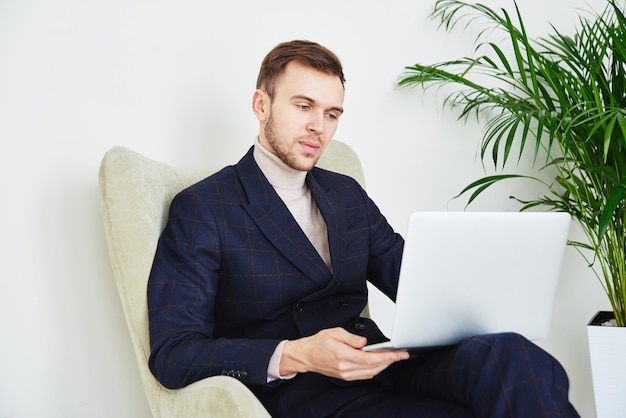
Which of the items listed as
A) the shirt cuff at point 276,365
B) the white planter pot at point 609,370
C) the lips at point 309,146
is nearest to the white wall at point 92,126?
the lips at point 309,146

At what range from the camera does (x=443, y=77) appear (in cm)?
248

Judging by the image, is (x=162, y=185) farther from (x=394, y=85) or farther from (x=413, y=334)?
(x=394, y=85)

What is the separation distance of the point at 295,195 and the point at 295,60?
1.06 ft

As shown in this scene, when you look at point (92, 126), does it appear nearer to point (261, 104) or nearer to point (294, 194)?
point (261, 104)

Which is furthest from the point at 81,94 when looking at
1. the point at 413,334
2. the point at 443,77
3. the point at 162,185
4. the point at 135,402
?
the point at 443,77

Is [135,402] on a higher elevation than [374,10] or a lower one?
lower

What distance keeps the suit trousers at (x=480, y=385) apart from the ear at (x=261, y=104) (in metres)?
0.68

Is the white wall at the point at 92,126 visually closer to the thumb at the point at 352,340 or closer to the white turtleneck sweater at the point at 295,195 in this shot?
the white turtleneck sweater at the point at 295,195

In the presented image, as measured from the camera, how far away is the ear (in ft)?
5.93

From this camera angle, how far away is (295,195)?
1.81 m

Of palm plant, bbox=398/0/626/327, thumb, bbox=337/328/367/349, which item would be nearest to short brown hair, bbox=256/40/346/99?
palm plant, bbox=398/0/626/327

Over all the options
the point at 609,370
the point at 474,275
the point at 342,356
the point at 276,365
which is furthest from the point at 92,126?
the point at 609,370

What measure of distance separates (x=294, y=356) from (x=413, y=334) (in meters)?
0.22

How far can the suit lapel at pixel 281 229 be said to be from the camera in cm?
165
